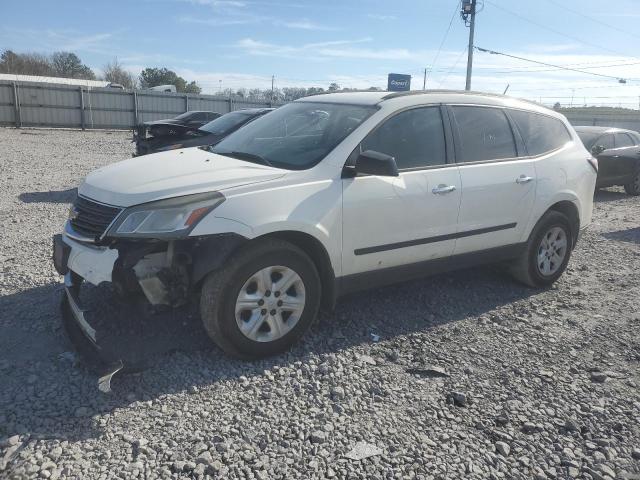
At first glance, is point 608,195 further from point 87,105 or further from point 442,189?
point 87,105

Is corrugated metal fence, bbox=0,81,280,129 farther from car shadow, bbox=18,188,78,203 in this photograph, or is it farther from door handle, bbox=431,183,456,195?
door handle, bbox=431,183,456,195

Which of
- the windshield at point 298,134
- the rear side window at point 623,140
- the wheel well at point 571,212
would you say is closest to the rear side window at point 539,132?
the wheel well at point 571,212

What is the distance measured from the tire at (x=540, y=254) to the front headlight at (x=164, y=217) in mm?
3253

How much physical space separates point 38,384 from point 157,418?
822 millimetres

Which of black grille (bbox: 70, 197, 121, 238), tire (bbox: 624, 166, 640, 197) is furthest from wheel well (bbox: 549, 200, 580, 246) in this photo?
tire (bbox: 624, 166, 640, 197)

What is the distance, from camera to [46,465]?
256 centimetres

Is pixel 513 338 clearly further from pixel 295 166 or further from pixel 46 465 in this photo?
pixel 46 465

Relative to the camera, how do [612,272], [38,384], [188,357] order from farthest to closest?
[612,272] < [188,357] < [38,384]

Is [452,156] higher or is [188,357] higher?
[452,156]

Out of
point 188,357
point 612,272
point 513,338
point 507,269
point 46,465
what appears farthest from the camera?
point 612,272

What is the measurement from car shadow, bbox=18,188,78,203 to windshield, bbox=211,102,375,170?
15.8 ft

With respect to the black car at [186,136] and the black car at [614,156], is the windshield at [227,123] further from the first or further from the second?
A: the black car at [614,156]

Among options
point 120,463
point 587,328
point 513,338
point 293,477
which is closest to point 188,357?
point 120,463

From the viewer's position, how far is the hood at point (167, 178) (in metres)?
3.45
